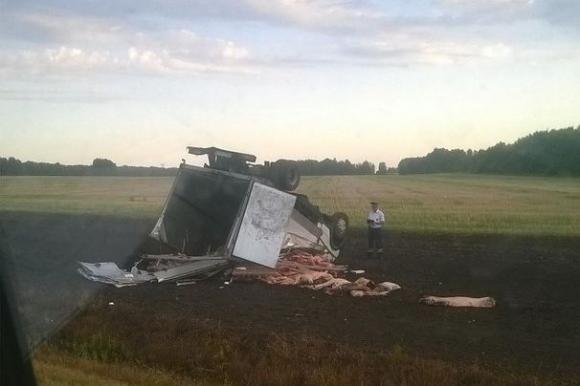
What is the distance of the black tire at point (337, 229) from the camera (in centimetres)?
1817

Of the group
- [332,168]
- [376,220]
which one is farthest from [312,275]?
[332,168]

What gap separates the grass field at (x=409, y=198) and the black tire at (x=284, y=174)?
17.6 ft

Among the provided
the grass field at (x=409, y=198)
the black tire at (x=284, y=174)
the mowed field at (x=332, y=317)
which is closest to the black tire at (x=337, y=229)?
the mowed field at (x=332, y=317)

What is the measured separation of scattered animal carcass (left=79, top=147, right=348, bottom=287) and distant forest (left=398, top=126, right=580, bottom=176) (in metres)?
9.92

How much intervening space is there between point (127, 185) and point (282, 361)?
77.2ft

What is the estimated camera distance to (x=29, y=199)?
34.1 metres

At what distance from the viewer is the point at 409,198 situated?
29500 millimetres

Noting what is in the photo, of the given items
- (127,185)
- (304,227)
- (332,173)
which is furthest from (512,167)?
(127,185)

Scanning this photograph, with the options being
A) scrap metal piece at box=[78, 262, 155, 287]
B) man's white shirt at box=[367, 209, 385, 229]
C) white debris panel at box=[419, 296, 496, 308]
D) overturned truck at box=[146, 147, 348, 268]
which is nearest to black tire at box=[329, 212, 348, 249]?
overturned truck at box=[146, 147, 348, 268]

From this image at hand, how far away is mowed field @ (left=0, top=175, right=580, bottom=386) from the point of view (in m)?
8.61

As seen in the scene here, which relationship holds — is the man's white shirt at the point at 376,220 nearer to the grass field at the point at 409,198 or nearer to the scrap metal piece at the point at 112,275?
the grass field at the point at 409,198

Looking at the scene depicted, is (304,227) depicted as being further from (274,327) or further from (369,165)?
(369,165)

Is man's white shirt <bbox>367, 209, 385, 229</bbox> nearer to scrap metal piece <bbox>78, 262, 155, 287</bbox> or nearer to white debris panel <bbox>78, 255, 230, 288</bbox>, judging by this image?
white debris panel <bbox>78, 255, 230, 288</bbox>

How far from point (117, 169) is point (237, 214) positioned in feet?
42.5
